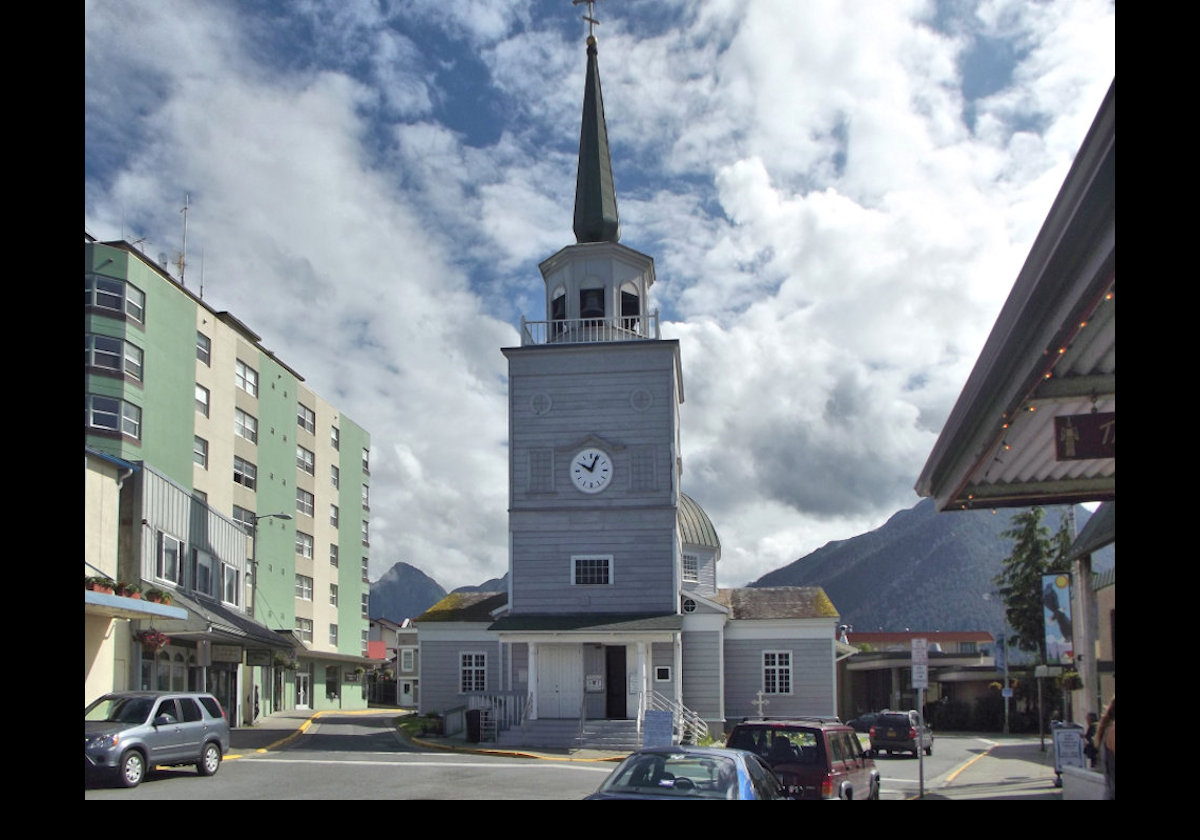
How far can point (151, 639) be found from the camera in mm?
27547

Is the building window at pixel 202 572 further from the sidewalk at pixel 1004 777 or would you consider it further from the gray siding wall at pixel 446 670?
the sidewalk at pixel 1004 777

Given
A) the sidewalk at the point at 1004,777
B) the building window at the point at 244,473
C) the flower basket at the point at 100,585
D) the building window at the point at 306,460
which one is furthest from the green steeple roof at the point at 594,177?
the building window at the point at 306,460

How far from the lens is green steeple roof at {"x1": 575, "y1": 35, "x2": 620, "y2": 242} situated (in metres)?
42.0

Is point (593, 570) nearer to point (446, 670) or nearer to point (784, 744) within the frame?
point (446, 670)

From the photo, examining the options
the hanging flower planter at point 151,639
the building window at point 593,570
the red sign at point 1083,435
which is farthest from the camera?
the building window at point 593,570

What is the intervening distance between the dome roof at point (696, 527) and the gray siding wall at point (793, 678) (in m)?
9.78

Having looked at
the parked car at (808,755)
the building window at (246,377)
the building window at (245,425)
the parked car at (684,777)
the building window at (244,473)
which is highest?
the building window at (246,377)

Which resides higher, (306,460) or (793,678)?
(306,460)

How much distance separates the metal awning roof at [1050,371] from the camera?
6.42m

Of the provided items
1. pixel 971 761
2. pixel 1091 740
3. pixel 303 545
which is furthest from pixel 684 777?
pixel 303 545

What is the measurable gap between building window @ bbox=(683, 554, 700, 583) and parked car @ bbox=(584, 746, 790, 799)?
38.3m

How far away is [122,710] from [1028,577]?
47.9 meters
